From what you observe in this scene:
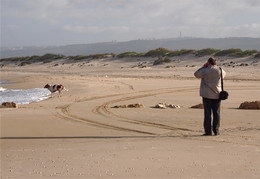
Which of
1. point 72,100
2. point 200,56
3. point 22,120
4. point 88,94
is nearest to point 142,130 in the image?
point 22,120

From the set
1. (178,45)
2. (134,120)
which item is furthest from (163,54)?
(178,45)

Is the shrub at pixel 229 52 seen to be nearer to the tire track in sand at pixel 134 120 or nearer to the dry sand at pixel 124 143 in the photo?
the tire track in sand at pixel 134 120

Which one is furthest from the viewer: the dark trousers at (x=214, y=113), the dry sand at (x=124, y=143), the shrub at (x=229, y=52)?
the shrub at (x=229, y=52)

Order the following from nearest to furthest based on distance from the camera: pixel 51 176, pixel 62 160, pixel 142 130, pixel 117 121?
pixel 51 176
pixel 62 160
pixel 142 130
pixel 117 121

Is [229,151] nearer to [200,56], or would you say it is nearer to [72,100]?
[72,100]

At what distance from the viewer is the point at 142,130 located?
8.88 metres

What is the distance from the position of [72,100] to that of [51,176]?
31.7ft

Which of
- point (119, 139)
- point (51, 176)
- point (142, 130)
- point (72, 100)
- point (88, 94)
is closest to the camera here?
point (51, 176)

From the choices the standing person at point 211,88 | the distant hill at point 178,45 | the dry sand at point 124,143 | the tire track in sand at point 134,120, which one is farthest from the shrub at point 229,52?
the distant hill at point 178,45

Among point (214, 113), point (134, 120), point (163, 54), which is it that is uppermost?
point (163, 54)

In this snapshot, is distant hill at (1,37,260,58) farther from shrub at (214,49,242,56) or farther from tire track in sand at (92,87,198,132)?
tire track in sand at (92,87,198,132)

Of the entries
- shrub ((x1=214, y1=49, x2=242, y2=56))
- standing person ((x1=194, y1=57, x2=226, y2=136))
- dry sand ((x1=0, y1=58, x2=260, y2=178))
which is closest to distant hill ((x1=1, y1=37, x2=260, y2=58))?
shrub ((x1=214, y1=49, x2=242, y2=56))

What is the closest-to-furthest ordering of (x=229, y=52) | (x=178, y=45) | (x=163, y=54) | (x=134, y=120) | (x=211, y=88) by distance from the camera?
(x=211, y=88)
(x=134, y=120)
(x=229, y=52)
(x=163, y=54)
(x=178, y=45)

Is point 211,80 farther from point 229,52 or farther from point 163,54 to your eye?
point 163,54
